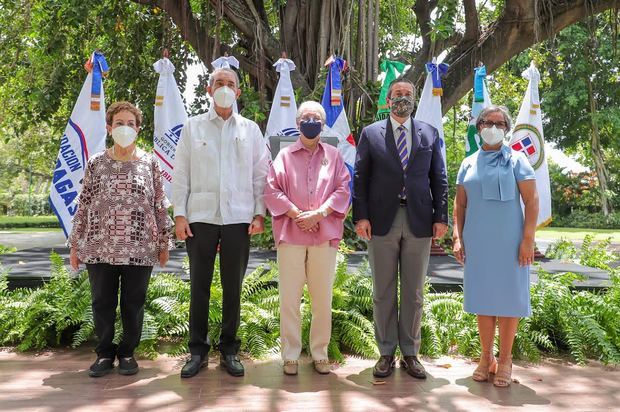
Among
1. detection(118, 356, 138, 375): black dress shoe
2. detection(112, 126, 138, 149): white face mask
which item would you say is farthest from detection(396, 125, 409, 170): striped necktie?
detection(118, 356, 138, 375): black dress shoe

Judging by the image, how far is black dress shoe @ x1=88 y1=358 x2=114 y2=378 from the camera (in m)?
3.07

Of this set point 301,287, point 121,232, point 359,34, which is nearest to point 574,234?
point 359,34

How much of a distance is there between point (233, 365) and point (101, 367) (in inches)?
29.3

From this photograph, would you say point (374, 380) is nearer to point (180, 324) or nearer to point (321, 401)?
point (321, 401)

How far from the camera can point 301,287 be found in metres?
3.12

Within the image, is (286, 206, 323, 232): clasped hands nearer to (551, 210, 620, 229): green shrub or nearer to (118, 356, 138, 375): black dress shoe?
(118, 356, 138, 375): black dress shoe

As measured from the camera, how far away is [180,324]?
3.74m

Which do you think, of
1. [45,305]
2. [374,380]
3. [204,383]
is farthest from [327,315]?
[45,305]

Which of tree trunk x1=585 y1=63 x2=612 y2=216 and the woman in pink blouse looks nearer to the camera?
the woman in pink blouse

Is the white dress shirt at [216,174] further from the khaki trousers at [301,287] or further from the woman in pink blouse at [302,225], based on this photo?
the khaki trousers at [301,287]

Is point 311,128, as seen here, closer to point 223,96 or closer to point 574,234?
point 223,96

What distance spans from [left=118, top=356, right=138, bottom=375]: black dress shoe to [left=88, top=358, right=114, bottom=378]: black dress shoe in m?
0.05

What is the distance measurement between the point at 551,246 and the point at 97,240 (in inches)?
254

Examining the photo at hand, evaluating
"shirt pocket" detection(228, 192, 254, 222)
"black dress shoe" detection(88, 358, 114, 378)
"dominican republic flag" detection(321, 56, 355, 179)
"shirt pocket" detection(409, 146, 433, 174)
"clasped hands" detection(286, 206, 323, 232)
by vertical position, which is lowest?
"black dress shoe" detection(88, 358, 114, 378)
